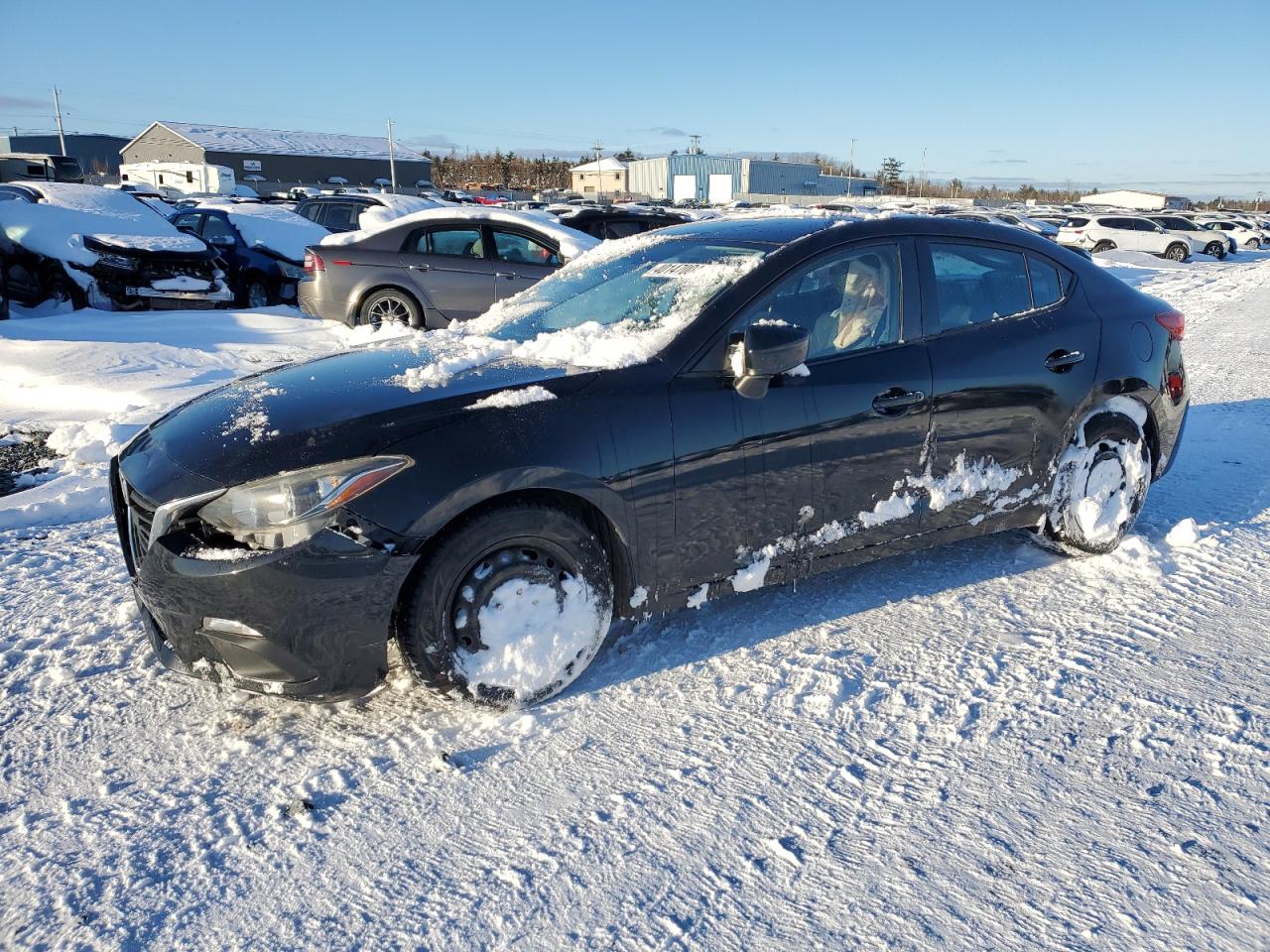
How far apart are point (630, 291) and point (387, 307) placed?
671 centimetres

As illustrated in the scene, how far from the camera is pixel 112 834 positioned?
97.9 inches

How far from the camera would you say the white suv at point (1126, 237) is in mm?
33000

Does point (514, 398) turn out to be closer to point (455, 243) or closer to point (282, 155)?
point (455, 243)

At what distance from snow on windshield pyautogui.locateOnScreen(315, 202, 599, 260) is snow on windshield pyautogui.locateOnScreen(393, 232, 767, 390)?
5941mm

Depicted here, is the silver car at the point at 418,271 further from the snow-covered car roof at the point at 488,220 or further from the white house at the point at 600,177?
the white house at the point at 600,177

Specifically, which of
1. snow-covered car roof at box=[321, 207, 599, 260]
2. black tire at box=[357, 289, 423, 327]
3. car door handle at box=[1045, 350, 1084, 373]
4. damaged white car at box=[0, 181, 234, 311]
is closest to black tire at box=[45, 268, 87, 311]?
damaged white car at box=[0, 181, 234, 311]

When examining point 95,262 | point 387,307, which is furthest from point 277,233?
point 387,307

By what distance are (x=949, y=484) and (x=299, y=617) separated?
8.72 ft

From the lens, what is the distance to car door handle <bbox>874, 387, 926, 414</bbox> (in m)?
3.66

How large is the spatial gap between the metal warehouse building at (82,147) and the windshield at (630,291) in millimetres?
88746

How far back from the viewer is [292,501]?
108 inches

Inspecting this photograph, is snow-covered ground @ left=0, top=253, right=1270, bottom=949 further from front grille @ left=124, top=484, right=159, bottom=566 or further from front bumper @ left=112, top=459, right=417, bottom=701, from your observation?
front grille @ left=124, top=484, right=159, bottom=566

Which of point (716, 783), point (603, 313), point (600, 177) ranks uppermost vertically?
point (600, 177)

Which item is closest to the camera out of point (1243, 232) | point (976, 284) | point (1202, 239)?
point (976, 284)
